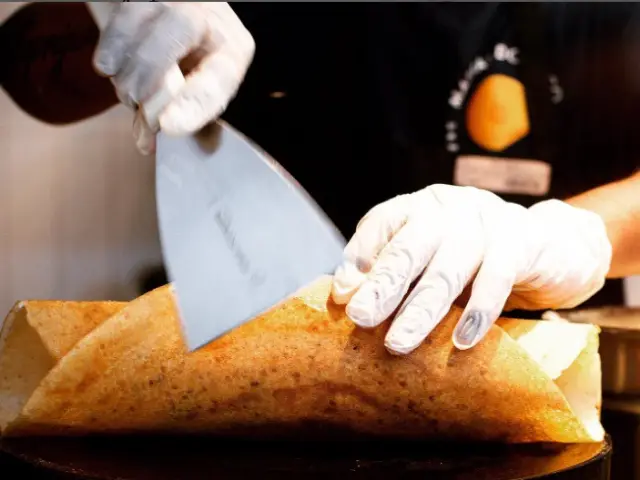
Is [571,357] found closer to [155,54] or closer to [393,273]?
[393,273]

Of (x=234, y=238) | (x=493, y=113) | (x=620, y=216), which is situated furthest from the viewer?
(x=493, y=113)

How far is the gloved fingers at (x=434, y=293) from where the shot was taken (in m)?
0.81

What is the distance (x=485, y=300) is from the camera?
2.75 ft

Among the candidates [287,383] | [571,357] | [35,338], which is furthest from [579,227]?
[35,338]

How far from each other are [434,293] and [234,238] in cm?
27

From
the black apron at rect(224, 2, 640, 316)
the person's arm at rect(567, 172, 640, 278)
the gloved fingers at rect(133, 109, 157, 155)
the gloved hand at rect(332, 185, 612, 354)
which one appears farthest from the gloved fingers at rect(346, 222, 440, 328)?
the black apron at rect(224, 2, 640, 316)

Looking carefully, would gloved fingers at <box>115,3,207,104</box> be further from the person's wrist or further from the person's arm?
the person's arm

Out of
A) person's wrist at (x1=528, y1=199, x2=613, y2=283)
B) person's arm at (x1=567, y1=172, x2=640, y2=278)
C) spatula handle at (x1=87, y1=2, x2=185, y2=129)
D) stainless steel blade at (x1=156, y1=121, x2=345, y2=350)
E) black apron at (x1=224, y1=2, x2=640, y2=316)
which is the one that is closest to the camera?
stainless steel blade at (x1=156, y1=121, x2=345, y2=350)

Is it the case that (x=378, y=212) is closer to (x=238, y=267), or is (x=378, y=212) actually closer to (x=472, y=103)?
(x=238, y=267)

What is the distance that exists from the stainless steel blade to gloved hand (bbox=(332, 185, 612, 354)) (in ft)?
0.46

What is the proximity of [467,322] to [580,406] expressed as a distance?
21 centimetres

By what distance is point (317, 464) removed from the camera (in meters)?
0.76

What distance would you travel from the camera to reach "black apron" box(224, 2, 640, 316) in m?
1.63

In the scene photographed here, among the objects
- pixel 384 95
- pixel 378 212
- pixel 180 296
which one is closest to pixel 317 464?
pixel 180 296
